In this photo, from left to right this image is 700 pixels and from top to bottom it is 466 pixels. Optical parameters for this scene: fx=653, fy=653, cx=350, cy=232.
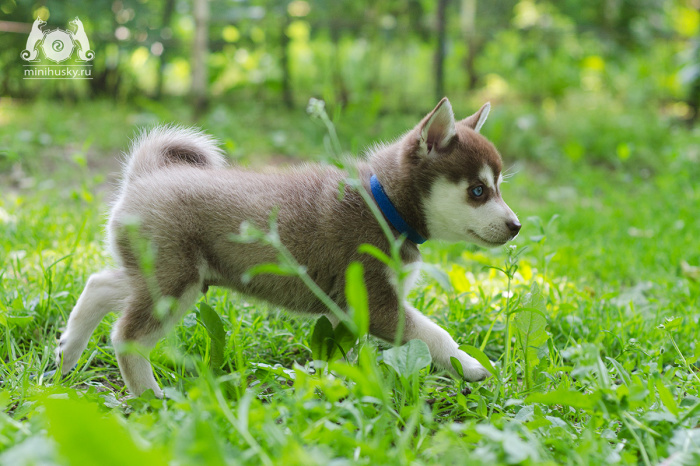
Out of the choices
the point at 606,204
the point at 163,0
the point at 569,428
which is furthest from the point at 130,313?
the point at 163,0

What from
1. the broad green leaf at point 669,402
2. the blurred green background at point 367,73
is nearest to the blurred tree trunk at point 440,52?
the blurred green background at point 367,73

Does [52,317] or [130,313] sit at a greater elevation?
[130,313]

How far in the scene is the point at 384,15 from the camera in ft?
28.5

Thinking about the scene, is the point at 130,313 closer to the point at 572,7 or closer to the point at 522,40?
the point at 522,40

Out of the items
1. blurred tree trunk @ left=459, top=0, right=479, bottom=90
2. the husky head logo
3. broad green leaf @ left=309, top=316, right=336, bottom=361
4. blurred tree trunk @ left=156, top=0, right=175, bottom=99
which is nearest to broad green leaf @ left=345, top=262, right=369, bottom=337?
broad green leaf @ left=309, top=316, right=336, bottom=361

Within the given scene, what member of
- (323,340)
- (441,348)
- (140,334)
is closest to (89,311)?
(140,334)

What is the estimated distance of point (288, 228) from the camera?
2.77 metres

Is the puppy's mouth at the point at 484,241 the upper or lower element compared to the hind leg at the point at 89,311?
upper

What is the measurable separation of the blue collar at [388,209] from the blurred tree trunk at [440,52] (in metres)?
5.87

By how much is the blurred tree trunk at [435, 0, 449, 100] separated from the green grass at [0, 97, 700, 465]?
295cm

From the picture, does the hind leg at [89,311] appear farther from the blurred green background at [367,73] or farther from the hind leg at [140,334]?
the blurred green background at [367,73]

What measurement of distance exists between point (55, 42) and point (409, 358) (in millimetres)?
6896

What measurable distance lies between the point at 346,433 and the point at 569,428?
0.84 meters

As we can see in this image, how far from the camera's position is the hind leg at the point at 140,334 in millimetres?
2570
